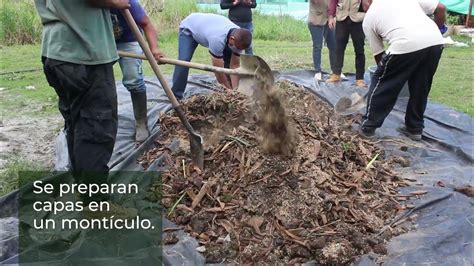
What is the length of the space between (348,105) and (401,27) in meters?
0.96

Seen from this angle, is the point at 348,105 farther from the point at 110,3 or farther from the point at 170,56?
the point at 170,56

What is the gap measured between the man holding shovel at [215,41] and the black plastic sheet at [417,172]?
0.40 metres

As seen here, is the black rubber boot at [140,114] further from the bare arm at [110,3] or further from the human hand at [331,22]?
the human hand at [331,22]

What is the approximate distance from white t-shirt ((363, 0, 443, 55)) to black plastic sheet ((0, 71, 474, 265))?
32.7 inches

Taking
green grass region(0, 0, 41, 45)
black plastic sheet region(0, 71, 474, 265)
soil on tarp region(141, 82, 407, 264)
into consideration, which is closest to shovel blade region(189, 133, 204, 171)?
soil on tarp region(141, 82, 407, 264)

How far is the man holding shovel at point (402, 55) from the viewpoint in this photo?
4141mm

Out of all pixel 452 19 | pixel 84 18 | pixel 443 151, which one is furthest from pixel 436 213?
pixel 452 19

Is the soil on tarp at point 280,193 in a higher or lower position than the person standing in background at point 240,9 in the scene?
lower

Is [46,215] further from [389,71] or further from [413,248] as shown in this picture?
[389,71]

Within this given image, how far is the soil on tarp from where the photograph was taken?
2.76m

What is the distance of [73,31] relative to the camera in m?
2.65

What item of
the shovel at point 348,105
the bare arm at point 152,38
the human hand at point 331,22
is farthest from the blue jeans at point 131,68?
the human hand at point 331,22

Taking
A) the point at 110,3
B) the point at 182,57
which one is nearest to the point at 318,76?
the point at 182,57

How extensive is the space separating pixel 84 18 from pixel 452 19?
40.0 ft
